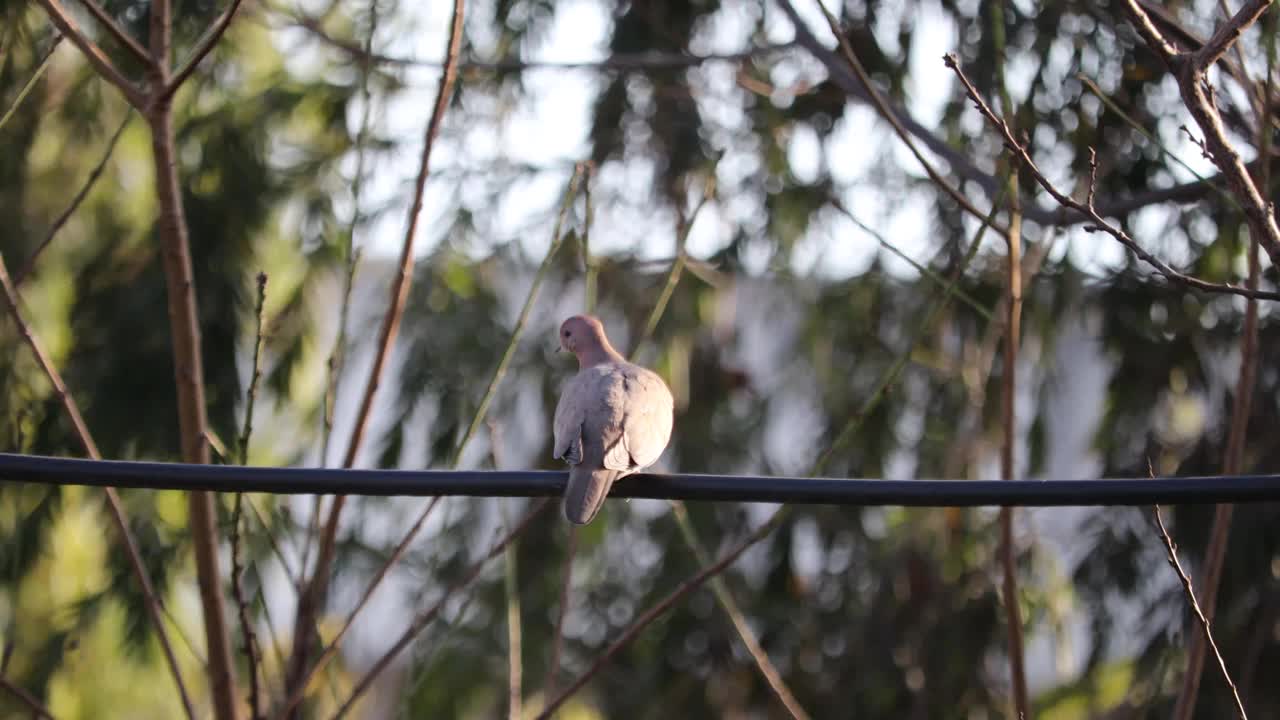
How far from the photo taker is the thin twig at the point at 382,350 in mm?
2238

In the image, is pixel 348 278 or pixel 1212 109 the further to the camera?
pixel 348 278

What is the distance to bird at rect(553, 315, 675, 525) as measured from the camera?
7.84 feet

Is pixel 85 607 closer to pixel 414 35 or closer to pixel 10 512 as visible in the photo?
pixel 10 512

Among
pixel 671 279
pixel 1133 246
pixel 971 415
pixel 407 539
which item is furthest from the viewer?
pixel 971 415

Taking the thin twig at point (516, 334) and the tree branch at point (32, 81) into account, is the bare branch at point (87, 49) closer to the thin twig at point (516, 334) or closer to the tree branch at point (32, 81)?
the tree branch at point (32, 81)

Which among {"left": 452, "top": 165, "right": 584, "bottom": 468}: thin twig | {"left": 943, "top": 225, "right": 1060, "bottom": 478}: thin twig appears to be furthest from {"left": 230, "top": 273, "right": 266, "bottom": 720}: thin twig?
{"left": 943, "top": 225, "right": 1060, "bottom": 478}: thin twig

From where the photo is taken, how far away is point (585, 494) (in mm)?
2375

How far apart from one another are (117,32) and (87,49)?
12 cm

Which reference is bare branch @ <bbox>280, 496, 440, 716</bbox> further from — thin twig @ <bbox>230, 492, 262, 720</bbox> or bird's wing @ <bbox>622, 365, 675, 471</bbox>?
bird's wing @ <bbox>622, 365, 675, 471</bbox>

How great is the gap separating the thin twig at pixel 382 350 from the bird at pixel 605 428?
373mm

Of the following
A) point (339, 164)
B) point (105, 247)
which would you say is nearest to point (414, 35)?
point (339, 164)

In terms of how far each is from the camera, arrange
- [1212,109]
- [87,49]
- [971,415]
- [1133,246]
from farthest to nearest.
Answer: [971,415] → [87,49] → [1212,109] → [1133,246]

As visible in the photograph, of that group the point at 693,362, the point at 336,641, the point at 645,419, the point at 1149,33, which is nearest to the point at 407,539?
the point at 336,641

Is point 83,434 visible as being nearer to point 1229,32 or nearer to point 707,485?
point 707,485
